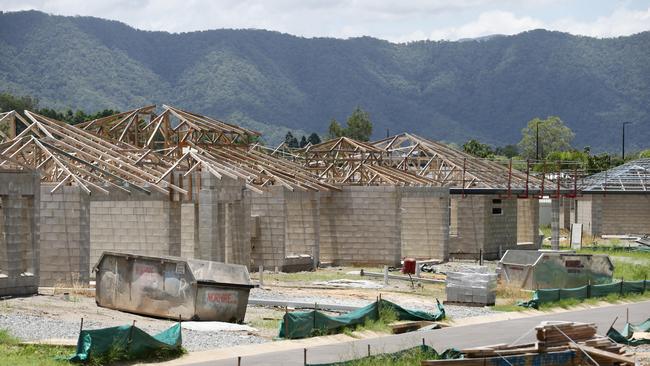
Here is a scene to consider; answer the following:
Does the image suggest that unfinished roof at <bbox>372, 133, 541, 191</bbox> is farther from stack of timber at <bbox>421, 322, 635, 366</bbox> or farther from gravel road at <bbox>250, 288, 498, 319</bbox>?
stack of timber at <bbox>421, 322, 635, 366</bbox>

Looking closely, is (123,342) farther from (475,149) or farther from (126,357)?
(475,149)

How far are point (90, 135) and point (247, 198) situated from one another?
5.81m

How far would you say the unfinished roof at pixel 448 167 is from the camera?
186 ft

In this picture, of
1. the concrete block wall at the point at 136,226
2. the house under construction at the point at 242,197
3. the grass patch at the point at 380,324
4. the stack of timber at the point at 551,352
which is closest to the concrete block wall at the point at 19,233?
the house under construction at the point at 242,197

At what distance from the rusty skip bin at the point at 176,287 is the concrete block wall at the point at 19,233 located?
300 centimetres

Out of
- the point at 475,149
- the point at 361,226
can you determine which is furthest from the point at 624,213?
the point at 475,149

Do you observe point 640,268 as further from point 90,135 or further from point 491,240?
A: point 90,135

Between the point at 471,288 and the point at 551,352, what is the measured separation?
1181 cm

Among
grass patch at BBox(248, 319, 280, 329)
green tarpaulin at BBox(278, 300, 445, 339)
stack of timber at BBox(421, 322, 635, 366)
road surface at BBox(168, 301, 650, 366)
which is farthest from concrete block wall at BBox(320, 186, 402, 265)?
stack of timber at BBox(421, 322, 635, 366)

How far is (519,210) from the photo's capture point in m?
62.0

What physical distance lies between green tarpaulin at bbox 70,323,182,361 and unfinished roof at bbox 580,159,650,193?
49.6 metres

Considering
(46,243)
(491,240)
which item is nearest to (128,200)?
(46,243)

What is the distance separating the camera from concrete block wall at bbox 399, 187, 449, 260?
2013 inches

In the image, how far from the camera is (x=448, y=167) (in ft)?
193
